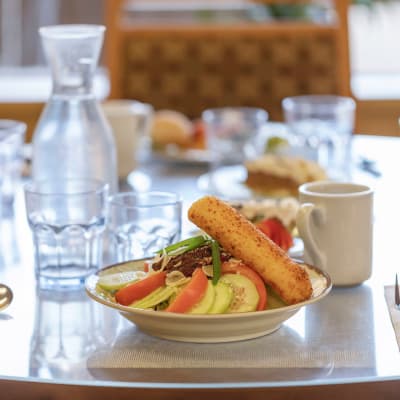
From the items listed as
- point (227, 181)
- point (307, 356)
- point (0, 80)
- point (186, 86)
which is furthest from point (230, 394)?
point (0, 80)

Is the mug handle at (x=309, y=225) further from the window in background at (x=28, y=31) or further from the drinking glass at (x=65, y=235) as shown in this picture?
the window in background at (x=28, y=31)

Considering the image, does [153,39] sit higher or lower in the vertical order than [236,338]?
higher

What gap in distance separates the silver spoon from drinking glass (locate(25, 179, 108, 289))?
0.23 ft

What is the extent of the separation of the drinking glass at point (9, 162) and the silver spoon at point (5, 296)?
1.40 ft

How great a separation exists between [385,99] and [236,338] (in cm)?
255

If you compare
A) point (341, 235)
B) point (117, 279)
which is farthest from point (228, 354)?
point (341, 235)

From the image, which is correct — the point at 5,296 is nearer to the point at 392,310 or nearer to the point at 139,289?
the point at 139,289

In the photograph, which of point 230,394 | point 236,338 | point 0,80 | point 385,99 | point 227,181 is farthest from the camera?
point 0,80

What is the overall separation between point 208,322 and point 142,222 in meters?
0.28

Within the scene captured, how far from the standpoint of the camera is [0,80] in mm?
3656

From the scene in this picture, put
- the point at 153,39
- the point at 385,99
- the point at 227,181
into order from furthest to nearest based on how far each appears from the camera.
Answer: the point at 385,99, the point at 153,39, the point at 227,181

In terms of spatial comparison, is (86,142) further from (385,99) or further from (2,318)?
(385,99)

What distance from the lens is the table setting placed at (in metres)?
0.77

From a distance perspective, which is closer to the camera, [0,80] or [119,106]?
[119,106]
